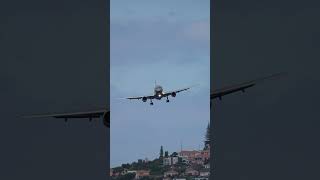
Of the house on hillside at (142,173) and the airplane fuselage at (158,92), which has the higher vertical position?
the airplane fuselage at (158,92)

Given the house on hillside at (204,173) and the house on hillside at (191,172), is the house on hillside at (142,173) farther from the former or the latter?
the house on hillside at (204,173)

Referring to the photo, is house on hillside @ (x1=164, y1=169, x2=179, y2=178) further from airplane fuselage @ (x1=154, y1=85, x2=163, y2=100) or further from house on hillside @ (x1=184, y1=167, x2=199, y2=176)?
airplane fuselage @ (x1=154, y1=85, x2=163, y2=100)

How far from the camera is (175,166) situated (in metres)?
63.1

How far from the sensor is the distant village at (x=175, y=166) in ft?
205
